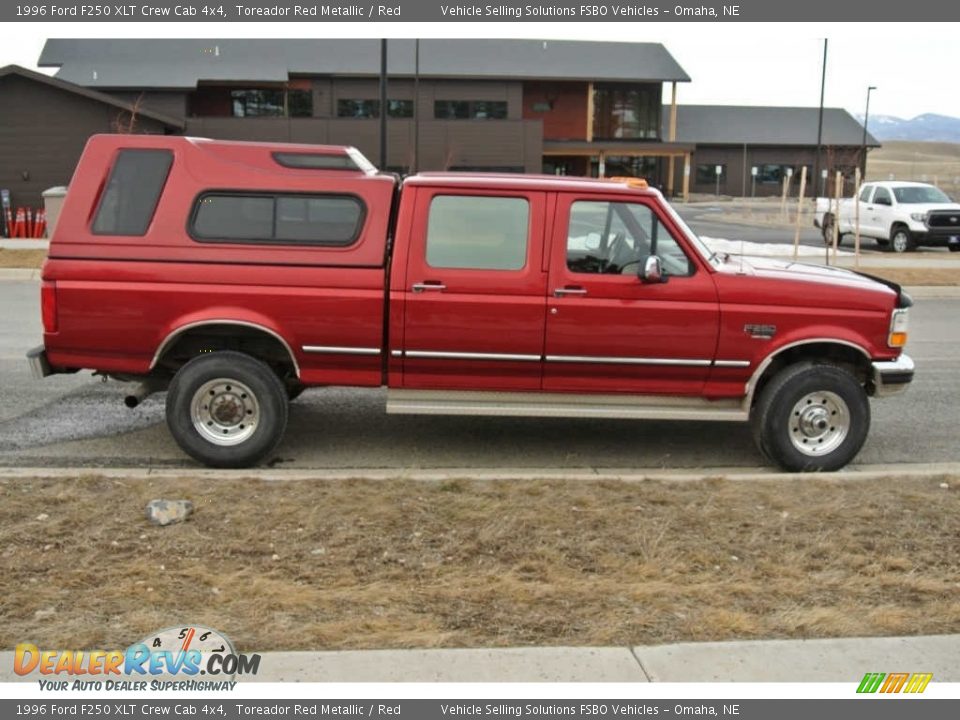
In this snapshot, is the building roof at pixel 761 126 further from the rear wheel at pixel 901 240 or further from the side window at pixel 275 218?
the side window at pixel 275 218

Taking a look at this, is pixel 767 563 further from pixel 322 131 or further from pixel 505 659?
pixel 322 131

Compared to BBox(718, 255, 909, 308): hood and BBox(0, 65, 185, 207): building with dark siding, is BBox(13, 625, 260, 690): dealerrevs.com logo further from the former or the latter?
BBox(0, 65, 185, 207): building with dark siding

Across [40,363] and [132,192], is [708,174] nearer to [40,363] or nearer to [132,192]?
[132,192]

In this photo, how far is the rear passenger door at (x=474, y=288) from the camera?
6.02m

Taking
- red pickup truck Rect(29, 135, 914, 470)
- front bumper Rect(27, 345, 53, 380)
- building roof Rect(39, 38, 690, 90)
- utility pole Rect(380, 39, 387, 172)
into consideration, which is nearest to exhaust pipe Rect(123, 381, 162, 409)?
red pickup truck Rect(29, 135, 914, 470)

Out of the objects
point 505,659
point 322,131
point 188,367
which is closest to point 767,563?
point 505,659

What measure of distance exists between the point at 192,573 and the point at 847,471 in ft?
14.2

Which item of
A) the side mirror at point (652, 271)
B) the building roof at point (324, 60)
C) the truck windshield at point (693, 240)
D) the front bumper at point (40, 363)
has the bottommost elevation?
the front bumper at point (40, 363)

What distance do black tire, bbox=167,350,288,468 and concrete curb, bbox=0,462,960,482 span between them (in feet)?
0.46

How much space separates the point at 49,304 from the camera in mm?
6047

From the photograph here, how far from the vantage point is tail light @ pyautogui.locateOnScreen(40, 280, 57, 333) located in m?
6.02

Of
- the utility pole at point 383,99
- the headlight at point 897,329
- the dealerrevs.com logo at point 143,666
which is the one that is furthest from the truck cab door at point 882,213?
the dealerrevs.com logo at point 143,666

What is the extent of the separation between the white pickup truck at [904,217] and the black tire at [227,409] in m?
20.4

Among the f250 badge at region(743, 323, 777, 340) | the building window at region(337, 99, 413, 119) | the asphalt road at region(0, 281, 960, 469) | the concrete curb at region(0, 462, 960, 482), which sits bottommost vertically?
the asphalt road at region(0, 281, 960, 469)
